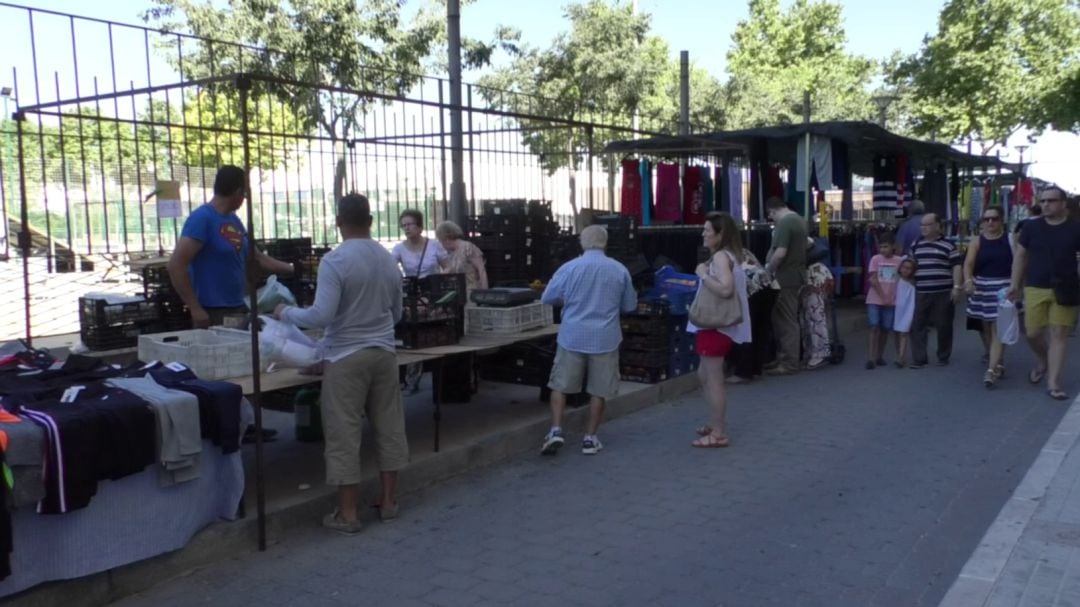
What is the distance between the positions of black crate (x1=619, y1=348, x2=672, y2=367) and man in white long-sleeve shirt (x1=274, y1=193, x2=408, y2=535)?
4148mm

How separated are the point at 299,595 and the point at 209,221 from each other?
2582 millimetres

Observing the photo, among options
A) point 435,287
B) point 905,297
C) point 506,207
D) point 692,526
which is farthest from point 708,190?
point 692,526

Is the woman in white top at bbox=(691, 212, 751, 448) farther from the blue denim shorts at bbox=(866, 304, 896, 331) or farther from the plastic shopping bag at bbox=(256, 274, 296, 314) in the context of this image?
the blue denim shorts at bbox=(866, 304, 896, 331)

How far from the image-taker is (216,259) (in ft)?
19.0

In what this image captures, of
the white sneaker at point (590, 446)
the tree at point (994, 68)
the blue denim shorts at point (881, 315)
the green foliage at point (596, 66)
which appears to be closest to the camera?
the white sneaker at point (590, 446)

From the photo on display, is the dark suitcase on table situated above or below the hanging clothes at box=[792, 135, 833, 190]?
below

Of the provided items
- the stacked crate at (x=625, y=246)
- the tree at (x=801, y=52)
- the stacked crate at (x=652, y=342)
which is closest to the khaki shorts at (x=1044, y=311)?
the stacked crate at (x=652, y=342)

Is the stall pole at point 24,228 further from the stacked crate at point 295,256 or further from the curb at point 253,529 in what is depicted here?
the curb at point 253,529

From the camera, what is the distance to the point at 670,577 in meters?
4.36

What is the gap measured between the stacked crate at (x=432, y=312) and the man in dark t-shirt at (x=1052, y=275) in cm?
538

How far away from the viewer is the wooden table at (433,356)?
4855 mm

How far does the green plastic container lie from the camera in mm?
6508

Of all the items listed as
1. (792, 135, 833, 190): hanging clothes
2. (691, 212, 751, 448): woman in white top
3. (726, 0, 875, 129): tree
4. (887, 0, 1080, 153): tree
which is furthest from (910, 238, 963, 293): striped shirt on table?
(726, 0, 875, 129): tree

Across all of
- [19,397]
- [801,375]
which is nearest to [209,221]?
[19,397]
